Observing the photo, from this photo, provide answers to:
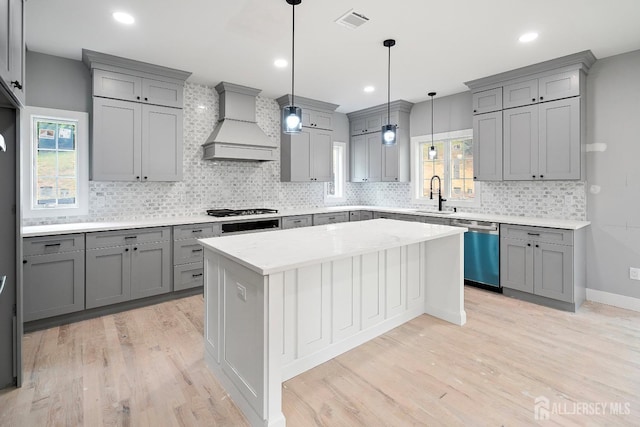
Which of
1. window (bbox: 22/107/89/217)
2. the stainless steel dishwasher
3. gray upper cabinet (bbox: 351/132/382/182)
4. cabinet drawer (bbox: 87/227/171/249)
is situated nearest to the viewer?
cabinet drawer (bbox: 87/227/171/249)

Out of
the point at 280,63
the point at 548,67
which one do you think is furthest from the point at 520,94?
the point at 280,63

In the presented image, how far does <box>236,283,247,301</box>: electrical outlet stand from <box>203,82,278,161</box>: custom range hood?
279cm

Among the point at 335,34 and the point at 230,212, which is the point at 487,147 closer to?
the point at 335,34

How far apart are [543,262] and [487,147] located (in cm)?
162

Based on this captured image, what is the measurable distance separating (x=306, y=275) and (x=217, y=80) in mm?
3302

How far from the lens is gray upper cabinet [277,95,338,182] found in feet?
17.7

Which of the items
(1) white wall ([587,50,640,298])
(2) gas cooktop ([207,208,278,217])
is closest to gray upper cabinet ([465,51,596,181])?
(1) white wall ([587,50,640,298])

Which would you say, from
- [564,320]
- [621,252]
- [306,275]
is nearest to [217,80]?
[306,275]

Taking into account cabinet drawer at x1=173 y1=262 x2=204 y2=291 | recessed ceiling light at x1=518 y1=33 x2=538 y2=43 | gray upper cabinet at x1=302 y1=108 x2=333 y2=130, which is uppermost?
recessed ceiling light at x1=518 y1=33 x2=538 y2=43

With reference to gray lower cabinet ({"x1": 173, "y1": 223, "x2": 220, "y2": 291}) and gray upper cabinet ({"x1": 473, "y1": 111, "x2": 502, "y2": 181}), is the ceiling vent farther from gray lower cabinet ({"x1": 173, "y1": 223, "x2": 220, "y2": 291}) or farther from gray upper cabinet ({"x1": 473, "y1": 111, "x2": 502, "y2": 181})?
gray lower cabinet ({"x1": 173, "y1": 223, "x2": 220, "y2": 291})

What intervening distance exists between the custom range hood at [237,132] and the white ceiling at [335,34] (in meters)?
0.40

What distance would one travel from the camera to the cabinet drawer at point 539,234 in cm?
355

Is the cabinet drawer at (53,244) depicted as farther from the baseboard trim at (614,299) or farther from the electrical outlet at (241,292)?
the baseboard trim at (614,299)

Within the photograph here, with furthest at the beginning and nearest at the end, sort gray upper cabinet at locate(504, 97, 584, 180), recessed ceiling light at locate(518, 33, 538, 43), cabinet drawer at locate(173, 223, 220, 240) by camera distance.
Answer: cabinet drawer at locate(173, 223, 220, 240)
gray upper cabinet at locate(504, 97, 584, 180)
recessed ceiling light at locate(518, 33, 538, 43)
